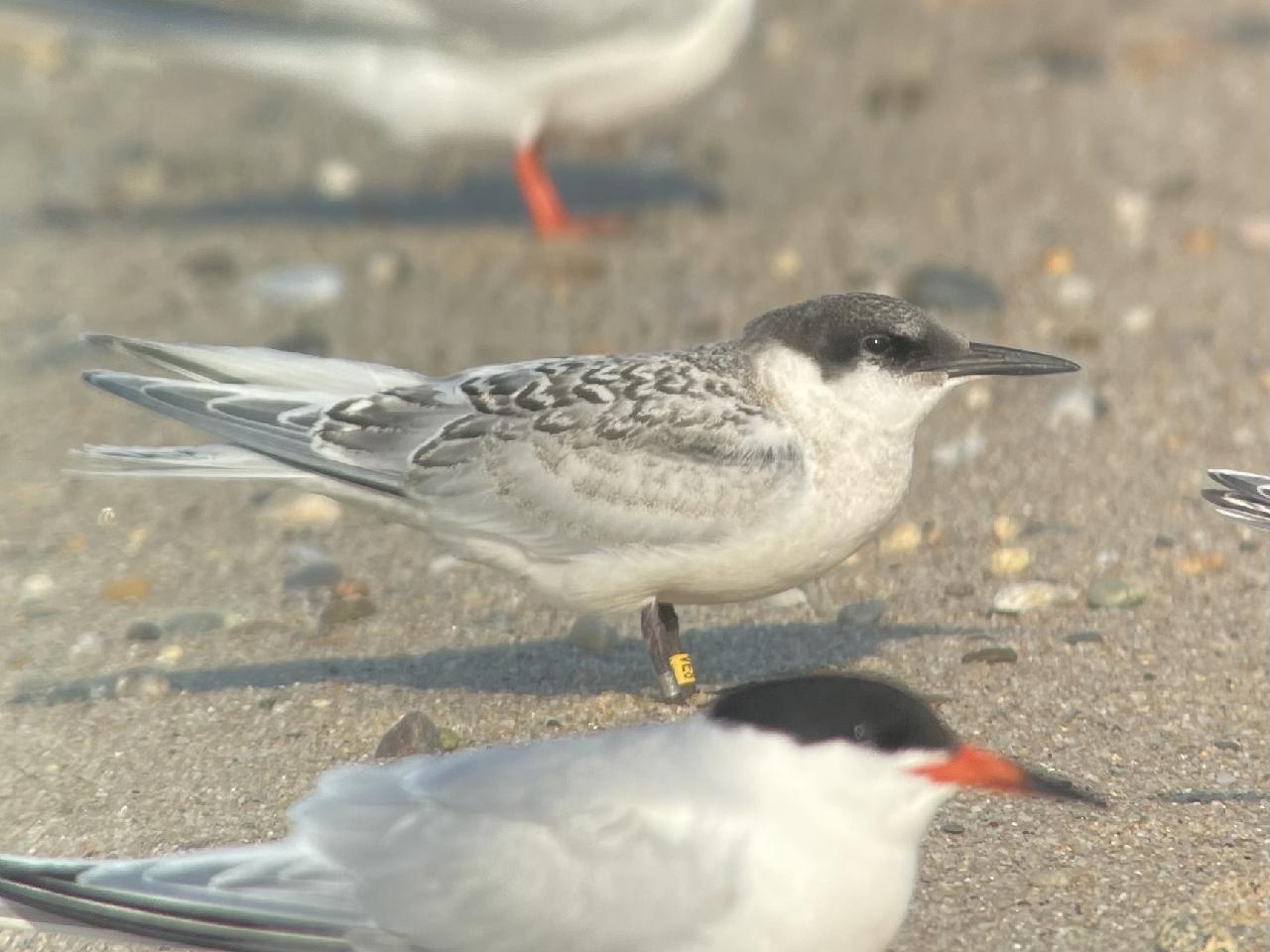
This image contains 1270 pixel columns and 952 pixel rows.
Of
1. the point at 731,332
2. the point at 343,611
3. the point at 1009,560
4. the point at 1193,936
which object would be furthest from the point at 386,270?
the point at 1193,936

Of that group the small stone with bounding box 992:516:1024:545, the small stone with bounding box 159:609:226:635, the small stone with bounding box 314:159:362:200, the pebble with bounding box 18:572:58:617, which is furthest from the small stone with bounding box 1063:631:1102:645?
the small stone with bounding box 314:159:362:200

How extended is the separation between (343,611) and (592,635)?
23.0 inches

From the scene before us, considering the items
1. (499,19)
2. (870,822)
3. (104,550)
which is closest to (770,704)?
(870,822)

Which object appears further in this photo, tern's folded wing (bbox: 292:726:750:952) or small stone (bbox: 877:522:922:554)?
small stone (bbox: 877:522:922:554)

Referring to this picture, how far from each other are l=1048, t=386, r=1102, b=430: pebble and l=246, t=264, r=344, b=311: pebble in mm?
2366

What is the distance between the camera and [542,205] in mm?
6859

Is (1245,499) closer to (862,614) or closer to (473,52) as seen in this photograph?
(862,614)

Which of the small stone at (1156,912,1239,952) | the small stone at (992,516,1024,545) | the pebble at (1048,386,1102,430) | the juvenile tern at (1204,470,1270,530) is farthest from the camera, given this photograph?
the pebble at (1048,386,1102,430)

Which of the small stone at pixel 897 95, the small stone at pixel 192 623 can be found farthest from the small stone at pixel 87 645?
the small stone at pixel 897 95

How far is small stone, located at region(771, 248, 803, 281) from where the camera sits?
6.42 m

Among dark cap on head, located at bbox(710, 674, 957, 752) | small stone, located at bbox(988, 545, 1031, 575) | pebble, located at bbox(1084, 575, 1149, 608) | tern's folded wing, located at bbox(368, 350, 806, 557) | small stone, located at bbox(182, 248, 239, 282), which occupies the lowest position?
→ dark cap on head, located at bbox(710, 674, 957, 752)

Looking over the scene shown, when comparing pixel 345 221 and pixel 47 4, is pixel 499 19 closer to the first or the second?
pixel 345 221

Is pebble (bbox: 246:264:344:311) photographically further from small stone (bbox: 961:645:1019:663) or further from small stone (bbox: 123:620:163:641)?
small stone (bbox: 961:645:1019:663)

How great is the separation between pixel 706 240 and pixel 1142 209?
58.8 inches
